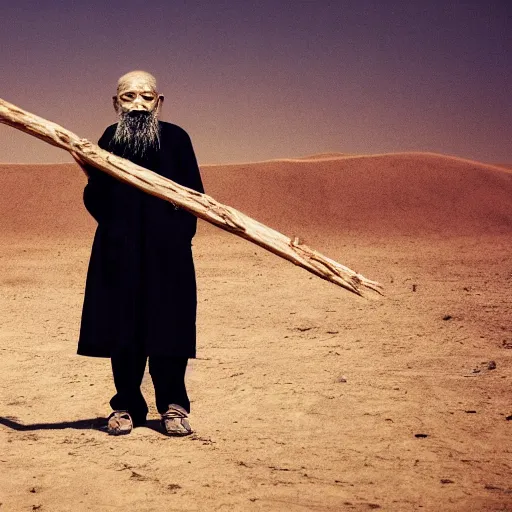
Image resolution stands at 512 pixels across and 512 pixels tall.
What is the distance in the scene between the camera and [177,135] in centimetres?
412

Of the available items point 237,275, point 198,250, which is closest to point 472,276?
point 237,275

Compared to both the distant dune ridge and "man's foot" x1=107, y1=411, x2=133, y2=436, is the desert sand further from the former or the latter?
the distant dune ridge

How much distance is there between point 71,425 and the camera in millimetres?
4496

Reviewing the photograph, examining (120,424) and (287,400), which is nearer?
(120,424)

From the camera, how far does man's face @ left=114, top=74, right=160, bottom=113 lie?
3.94 meters

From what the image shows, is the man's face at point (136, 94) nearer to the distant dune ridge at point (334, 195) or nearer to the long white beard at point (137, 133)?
the long white beard at point (137, 133)

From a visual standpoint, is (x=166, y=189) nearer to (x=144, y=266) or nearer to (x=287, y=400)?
(x=144, y=266)

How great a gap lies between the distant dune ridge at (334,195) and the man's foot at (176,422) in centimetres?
1797

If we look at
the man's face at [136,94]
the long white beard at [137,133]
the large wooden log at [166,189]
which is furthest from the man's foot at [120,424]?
the man's face at [136,94]

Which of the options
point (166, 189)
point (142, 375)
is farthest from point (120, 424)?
point (166, 189)

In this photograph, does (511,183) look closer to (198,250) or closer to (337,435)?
(198,250)

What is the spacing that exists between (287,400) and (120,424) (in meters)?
1.31

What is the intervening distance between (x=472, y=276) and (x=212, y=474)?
9212 millimetres

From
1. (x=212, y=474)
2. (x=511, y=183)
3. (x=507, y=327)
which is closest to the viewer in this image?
(x=212, y=474)
